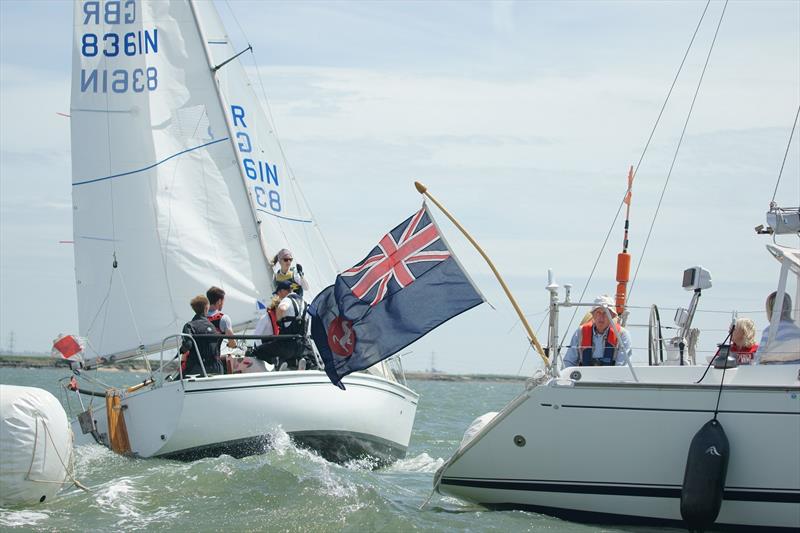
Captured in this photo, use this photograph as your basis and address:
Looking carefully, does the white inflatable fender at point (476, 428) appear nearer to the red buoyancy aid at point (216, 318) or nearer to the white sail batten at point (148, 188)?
the red buoyancy aid at point (216, 318)

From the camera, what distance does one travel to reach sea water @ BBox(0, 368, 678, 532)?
29.0ft

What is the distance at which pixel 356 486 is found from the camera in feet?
34.0

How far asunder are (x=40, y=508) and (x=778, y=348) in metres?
6.02

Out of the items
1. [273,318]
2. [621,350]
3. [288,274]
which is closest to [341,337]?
[621,350]

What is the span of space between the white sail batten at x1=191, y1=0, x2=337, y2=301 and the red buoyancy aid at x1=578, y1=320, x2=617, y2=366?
20.7ft

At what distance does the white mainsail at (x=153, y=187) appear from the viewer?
15.3m

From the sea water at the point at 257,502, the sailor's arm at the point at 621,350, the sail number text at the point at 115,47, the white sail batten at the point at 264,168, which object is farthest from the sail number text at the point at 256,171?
the sailor's arm at the point at 621,350

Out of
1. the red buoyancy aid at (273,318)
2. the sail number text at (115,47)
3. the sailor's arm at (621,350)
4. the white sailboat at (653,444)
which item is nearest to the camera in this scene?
the white sailboat at (653,444)

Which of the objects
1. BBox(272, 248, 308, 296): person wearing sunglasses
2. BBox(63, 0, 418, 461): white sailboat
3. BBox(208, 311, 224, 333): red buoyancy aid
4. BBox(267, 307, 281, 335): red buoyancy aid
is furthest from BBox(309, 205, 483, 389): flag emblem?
BBox(63, 0, 418, 461): white sailboat

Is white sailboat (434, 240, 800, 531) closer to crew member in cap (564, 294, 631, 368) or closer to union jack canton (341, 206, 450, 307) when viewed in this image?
crew member in cap (564, 294, 631, 368)

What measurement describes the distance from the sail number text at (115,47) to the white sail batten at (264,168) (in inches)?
A: 31.8

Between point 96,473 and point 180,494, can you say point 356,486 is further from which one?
point 96,473

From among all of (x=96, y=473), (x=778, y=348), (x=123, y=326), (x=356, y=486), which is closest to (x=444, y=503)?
(x=356, y=486)

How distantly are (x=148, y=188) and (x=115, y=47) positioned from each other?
212 centimetres
